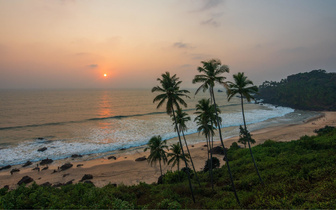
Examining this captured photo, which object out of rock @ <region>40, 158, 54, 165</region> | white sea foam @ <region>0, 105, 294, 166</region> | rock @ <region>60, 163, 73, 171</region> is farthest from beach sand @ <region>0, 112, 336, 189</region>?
white sea foam @ <region>0, 105, 294, 166</region>

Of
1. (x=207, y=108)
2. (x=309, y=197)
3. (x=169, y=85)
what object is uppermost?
(x=169, y=85)

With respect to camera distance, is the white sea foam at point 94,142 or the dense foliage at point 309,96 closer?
the white sea foam at point 94,142

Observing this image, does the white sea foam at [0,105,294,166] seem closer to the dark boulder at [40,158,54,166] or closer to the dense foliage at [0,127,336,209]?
the dark boulder at [40,158,54,166]

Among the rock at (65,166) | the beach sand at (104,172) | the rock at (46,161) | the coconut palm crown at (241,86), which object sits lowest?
the beach sand at (104,172)

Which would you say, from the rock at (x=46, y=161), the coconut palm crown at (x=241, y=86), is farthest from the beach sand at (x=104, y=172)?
the coconut palm crown at (x=241, y=86)

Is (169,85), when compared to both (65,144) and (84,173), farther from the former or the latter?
(65,144)

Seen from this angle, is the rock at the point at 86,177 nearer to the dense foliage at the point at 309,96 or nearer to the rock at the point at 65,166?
the rock at the point at 65,166

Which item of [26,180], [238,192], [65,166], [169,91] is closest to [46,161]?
[65,166]

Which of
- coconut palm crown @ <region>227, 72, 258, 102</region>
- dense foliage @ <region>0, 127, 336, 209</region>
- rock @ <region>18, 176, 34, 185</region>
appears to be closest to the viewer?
dense foliage @ <region>0, 127, 336, 209</region>

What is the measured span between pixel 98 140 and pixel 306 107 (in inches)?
4869

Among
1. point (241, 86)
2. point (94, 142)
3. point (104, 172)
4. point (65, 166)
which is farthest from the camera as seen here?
point (94, 142)

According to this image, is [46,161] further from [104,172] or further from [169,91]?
[169,91]

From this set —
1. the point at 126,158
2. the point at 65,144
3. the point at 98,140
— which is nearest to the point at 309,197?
the point at 126,158

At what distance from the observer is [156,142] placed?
26.3 m
